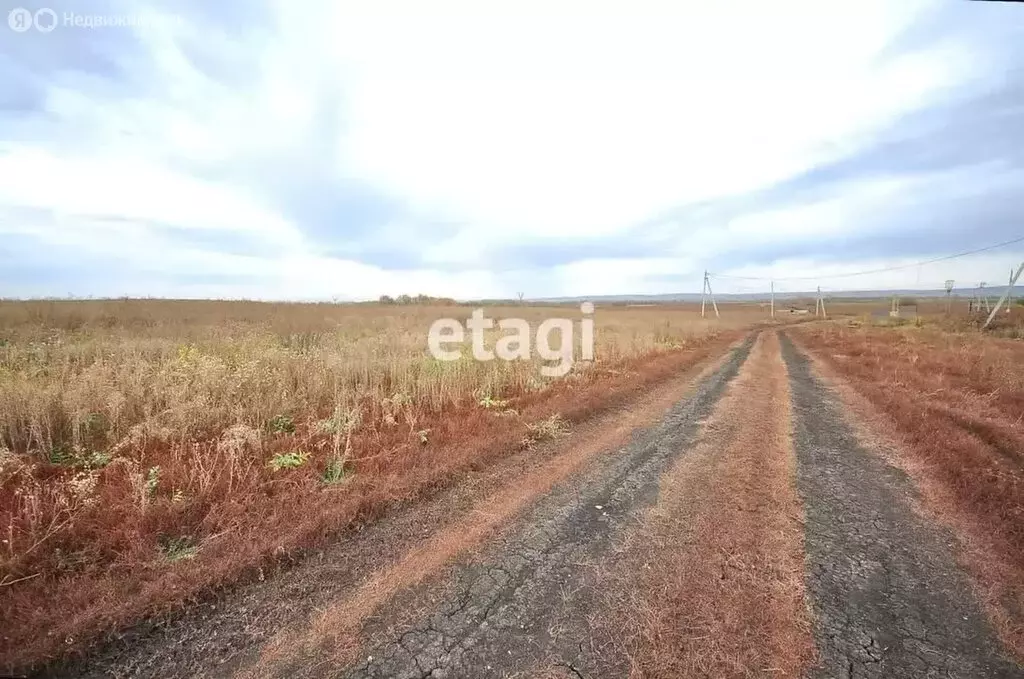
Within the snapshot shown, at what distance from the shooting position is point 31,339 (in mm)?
11531

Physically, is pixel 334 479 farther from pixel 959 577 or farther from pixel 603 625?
pixel 959 577

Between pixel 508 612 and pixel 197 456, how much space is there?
3837 mm

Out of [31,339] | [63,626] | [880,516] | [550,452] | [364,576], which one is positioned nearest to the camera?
[63,626]

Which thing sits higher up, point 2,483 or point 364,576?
point 2,483

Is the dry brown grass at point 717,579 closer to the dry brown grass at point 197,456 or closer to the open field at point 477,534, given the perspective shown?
the open field at point 477,534

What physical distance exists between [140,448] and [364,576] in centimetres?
397

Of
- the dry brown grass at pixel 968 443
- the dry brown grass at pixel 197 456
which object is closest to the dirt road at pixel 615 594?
the dry brown grass at pixel 968 443

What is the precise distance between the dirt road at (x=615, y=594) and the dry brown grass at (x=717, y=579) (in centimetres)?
1

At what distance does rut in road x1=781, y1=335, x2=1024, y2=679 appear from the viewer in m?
2.70

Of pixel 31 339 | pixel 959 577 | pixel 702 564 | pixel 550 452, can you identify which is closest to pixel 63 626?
pixel 702 564

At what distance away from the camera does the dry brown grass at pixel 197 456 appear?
10.5ft

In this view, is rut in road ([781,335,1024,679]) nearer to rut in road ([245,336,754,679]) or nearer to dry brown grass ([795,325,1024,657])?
dry brown grass ([795,325,1024,657])

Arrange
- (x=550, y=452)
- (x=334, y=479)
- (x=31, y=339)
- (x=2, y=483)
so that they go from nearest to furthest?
(x=2, y=483) < (x=334, y=479) < (x=550, y=452) < (x=31, y=339)

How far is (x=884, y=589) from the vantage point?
11.1 ft
